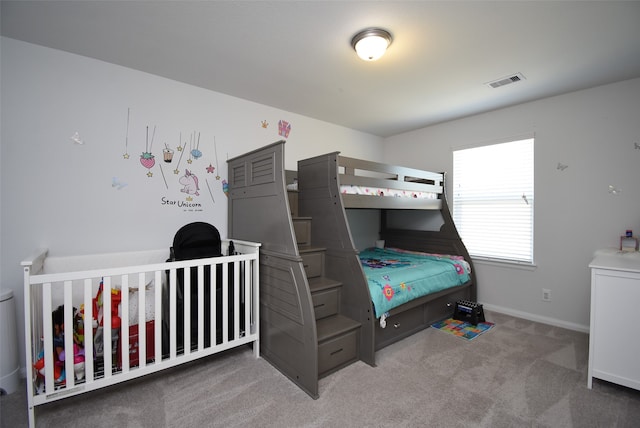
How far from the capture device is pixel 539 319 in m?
3.15

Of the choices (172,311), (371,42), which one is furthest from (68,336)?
(371,42)

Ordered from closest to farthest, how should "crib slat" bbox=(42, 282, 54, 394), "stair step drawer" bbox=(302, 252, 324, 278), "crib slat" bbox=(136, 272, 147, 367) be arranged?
"crib slat" bbox=(42, 282, 54, 394)
"crib slat" bbox=(136, 272, 147, 367)
"stair step drawer" bbox=(302, 252, 324, 278)

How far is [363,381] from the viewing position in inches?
80.2

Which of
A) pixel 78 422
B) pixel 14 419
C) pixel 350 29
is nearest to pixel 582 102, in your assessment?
pixel 350 29

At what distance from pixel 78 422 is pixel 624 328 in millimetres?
3323

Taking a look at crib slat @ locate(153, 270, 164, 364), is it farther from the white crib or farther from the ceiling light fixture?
the ceiling light fixture

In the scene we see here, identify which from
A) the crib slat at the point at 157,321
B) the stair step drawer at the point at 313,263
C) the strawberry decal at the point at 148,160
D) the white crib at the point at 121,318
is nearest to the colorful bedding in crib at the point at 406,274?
the stair step drawer at the point at 313,263

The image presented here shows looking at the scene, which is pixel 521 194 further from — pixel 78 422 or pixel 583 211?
pixel 78 422

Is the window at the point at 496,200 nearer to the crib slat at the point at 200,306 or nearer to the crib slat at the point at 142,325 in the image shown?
the crib slat at the point at 200,306

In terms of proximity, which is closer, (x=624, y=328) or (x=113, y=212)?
(x=624, y=328)

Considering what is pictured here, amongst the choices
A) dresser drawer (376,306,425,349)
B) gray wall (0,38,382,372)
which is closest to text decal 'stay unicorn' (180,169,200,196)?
gray wall (0,38,382,372)

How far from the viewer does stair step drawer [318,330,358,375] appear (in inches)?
81.5

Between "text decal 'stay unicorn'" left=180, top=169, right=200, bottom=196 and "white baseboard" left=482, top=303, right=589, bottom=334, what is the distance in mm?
3582

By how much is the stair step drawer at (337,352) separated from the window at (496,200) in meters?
2.26
